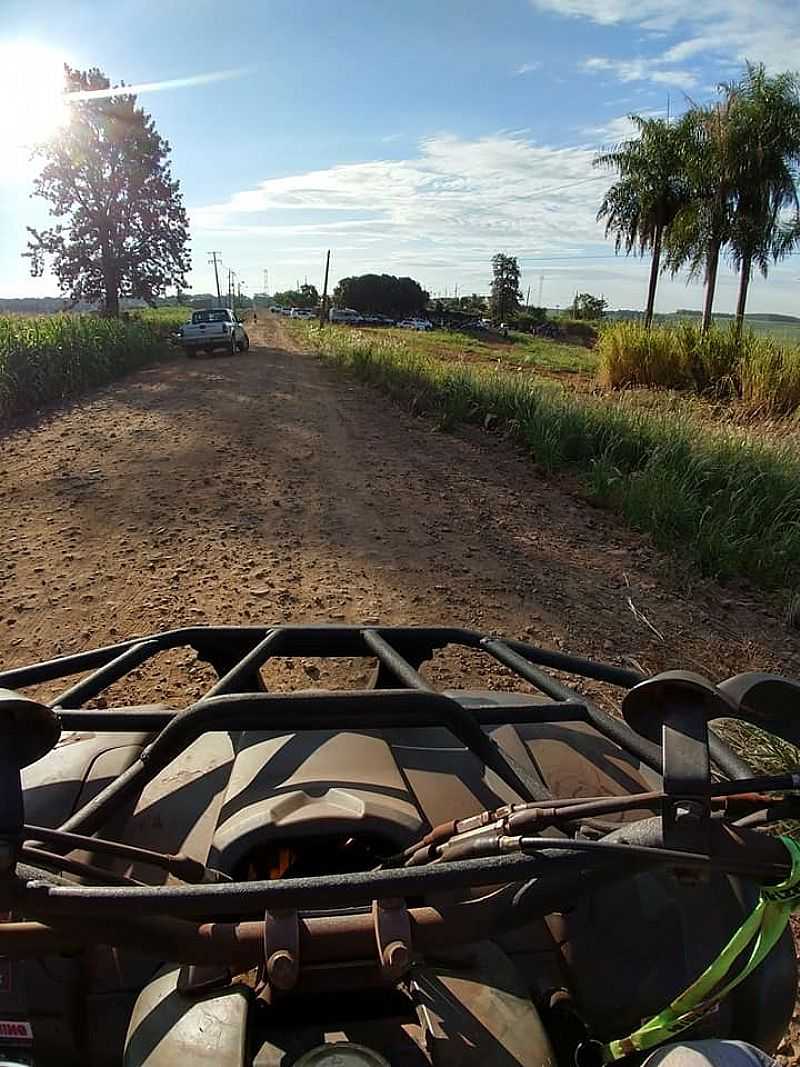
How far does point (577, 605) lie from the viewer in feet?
16.8

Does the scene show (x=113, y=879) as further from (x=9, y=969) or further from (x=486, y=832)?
(x=486, y=832)

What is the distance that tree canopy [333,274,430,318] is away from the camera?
106 metres

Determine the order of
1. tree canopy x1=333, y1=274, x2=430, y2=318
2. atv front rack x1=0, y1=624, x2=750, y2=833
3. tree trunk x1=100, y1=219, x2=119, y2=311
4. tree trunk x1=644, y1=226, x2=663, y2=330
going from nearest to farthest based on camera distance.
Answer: atv front rack x1=0, y1=624, x2=750, y2=833, tree trunk x1=644, y1=226, x2=663, y2=330, tree trunk x1=100, y1=219, x2=119, y2=311, tree canopy x1=333, y1=274, x2=430, y2=318

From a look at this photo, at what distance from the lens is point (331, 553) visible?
19.4 feet

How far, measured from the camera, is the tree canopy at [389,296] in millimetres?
106375

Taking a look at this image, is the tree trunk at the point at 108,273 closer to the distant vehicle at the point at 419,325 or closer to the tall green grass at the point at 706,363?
the tall green grass at the point at 706,363

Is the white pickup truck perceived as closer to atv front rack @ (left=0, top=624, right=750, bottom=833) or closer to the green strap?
atv front rack @ (left=0, top=624, right=750, bottom=833)

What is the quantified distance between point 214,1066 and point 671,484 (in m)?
6.56

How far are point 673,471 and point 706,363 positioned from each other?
963cm

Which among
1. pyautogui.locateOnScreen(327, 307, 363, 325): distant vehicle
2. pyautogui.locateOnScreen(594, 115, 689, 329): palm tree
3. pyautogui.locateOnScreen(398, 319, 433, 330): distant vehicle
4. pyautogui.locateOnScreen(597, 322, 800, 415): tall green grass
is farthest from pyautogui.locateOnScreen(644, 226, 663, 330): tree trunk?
pyautogui.locateOnScreen(327, 307, 363, 325): distant vehicle

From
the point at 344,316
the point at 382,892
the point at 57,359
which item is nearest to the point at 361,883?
the point at 382,892

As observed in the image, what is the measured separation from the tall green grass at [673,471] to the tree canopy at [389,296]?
9914 centimetres

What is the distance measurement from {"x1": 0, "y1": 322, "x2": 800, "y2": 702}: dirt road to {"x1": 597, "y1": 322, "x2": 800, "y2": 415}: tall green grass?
531cm

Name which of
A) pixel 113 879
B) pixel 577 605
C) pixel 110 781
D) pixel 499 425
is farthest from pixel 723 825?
pixel 499 425
